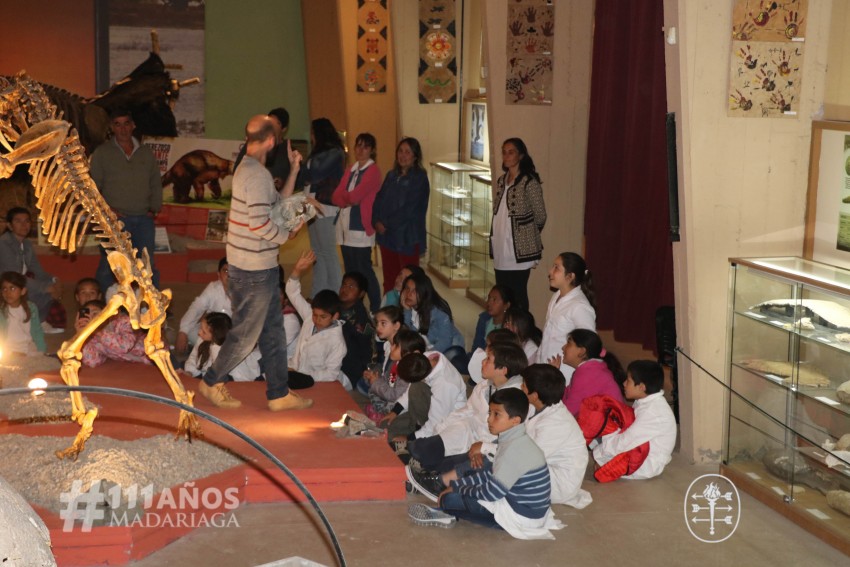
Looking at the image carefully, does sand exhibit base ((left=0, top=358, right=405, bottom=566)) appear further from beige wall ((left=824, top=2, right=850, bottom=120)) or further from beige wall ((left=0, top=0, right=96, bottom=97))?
beige wall ((left=0, top=0, right=96, bottom=97))

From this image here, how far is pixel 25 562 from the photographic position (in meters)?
2.04

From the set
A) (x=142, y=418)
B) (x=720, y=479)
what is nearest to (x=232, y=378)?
(x=142, y=418)

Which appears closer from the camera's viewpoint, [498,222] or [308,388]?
[308,388]

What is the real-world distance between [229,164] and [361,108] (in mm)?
2057

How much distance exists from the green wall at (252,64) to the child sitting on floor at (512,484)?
11.1 metres

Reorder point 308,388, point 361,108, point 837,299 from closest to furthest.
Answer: point 837,299, point 308,388, point 361,108

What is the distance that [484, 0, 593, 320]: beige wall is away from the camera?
9.14m

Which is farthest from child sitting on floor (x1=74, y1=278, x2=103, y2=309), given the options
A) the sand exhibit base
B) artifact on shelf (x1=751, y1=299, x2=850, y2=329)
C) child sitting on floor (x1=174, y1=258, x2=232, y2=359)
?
artifact on shelf (x1=751, y1=299, x2=850, y2=329)

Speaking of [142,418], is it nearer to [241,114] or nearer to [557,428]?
[557,428]

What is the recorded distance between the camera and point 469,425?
20.7ft

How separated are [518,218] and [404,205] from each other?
119cm

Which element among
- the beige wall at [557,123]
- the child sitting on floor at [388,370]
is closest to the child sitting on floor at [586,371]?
the child sitting on floor at [388,370]

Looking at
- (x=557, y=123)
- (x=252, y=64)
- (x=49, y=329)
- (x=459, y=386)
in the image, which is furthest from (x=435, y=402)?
(x=252, y=64)

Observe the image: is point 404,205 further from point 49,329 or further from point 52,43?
point 52,43
